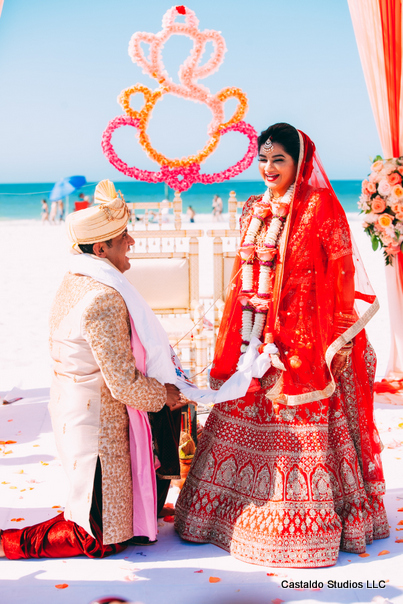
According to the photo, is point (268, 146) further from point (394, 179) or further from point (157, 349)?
point (394, 179)

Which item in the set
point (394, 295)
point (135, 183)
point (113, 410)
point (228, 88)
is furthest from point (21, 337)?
point (135, 183)

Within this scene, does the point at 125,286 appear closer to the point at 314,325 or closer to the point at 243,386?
the point at 243,386

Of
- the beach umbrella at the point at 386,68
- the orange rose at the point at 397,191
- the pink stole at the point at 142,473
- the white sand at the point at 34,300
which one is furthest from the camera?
the white sand at the point at 34,300

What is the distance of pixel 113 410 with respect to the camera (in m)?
2.55

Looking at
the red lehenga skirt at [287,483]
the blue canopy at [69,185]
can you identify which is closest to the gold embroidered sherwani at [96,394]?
the red lehenga skirt at [287,483]

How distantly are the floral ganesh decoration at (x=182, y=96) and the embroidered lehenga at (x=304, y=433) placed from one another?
103 inches

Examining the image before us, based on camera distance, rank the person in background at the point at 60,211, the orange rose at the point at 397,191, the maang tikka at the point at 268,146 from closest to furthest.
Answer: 1. the maang tikka at the point at 268,146
2. the orange rose at the point at 397,191
3. the person in background at the point at 60,211

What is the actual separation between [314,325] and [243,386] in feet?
1.33

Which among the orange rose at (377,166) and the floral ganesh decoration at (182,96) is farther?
the floral ganesh decoration at (182,96)

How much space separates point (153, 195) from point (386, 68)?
39012 millimetres

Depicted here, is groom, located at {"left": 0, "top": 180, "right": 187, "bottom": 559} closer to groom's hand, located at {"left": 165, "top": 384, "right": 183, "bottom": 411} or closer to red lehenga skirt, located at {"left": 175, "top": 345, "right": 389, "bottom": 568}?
groom's hand, located at {"left": 165, "top": 384, "right": 183, "bottom": 411}

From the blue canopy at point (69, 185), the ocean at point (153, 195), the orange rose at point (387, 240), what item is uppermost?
the ocean at point (153, 195)

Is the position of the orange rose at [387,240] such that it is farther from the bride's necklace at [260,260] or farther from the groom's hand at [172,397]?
the groom's hand at [172,397]

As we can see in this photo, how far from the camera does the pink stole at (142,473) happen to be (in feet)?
8.50
